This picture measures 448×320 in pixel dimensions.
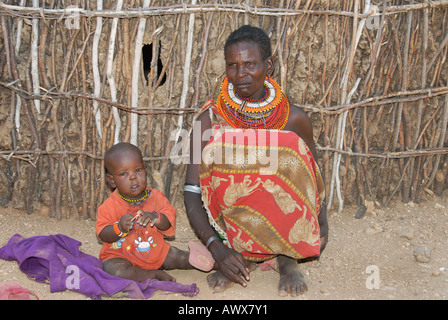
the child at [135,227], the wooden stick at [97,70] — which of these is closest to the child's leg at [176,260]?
the child at [135,227]

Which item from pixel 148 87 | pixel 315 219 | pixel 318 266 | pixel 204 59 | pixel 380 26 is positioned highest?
pixel 380 26

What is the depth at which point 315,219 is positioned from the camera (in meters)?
2.59

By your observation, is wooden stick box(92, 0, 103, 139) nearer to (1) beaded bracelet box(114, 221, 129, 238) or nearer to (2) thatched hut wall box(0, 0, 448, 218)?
(2) thatched hut wall box(0, 0, 448, 218)

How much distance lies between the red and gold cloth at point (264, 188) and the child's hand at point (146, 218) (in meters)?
0.31

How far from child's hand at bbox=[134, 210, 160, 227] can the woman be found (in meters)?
0.25

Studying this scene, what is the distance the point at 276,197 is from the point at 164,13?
130 centimetres

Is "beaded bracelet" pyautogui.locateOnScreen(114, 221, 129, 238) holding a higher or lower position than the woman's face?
lower

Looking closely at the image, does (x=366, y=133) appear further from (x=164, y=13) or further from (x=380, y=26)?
(x=164, y=13)

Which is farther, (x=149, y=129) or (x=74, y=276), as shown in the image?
(x=149, y=129)

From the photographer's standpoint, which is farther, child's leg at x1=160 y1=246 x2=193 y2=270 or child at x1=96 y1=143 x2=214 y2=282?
child's leg at x1=160 y1=246 x2=193 y2=270

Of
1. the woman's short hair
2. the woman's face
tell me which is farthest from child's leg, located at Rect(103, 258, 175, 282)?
the woman's short hair

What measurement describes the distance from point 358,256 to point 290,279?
57 cm

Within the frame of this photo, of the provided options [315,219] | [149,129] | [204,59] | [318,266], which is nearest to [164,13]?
[204,59]

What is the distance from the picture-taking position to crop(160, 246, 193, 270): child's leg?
2.75m
